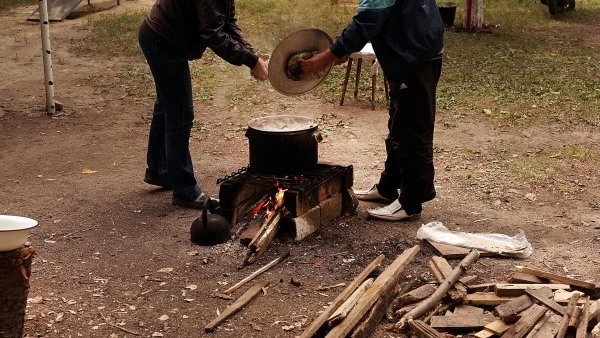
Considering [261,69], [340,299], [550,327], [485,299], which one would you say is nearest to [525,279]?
[485,299]

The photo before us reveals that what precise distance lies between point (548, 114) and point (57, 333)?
6796 mm

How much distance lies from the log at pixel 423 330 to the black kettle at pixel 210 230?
175 centimetres

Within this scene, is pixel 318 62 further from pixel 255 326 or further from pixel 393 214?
pixel 255 326

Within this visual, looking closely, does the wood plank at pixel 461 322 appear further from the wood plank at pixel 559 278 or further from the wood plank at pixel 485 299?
the wood plank at pixel 559 278

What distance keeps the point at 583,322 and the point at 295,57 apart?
2.79 metres

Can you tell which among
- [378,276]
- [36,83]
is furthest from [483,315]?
[36,83]

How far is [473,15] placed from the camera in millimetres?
14844

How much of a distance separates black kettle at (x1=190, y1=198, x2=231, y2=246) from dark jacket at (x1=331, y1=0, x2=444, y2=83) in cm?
148

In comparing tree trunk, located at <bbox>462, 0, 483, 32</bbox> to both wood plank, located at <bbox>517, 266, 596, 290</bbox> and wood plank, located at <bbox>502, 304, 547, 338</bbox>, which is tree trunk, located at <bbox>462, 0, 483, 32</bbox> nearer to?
wood plank, located at <bbox>517, 266, 596, 290</bbox>

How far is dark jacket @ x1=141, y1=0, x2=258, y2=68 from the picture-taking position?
5582mm

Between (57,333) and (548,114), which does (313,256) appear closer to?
(57,333)

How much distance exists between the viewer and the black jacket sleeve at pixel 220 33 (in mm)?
5535

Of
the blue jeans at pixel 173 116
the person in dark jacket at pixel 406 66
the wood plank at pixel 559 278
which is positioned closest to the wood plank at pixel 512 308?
the wood plank at pixel 559 278

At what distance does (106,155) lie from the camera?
26.4 ft
